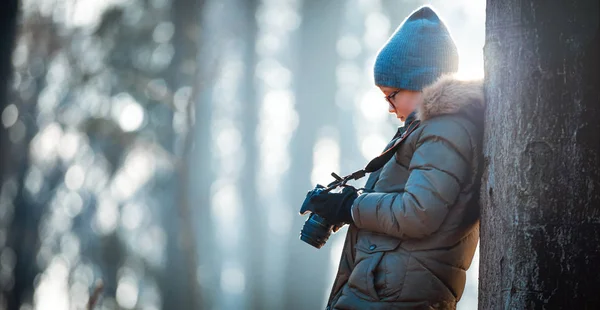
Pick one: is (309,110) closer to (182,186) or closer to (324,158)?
(324,158)

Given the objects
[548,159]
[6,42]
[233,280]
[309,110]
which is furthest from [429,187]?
[233,280]

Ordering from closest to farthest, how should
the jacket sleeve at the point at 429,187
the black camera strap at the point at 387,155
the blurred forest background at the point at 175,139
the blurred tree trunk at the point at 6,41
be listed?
the jacket sleeve at the point at 429,187, the black camera strap at the point at 387,155, the blurred tree trunk at the point at 6,41, the blurred forest background at the point at 175,139

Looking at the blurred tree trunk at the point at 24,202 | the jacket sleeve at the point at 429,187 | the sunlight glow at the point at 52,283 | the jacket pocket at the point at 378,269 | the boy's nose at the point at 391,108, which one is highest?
the boy's nose at the point at 391,108

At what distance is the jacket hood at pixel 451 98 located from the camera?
9.51 ft

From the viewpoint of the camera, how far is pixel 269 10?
22.2 m

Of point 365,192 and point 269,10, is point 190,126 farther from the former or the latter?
point 365,192

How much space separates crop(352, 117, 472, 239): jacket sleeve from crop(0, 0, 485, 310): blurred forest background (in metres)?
14.3

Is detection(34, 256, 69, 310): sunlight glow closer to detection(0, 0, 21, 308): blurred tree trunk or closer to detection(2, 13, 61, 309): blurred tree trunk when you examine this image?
detection(2, 13, 61, 309): blurred tree trunk

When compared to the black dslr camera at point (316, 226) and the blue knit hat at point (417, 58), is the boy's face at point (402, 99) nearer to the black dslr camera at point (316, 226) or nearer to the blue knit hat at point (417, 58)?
the blue knit hat at point (417, 58)

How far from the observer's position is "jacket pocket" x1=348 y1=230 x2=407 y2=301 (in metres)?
2.84

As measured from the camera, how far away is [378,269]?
2.89 metres

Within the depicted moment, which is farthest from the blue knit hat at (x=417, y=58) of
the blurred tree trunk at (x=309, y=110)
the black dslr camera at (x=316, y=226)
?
the blurred tree trunk at (x=309, y=110)

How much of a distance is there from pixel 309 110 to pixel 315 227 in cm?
1821

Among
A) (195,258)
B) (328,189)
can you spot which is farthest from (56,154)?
(328,189)
